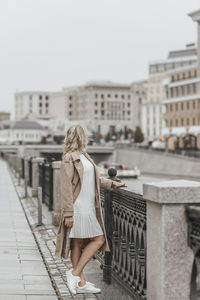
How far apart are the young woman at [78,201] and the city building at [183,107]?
282 feet

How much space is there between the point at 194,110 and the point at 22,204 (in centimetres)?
7966

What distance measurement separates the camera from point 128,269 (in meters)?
7.25

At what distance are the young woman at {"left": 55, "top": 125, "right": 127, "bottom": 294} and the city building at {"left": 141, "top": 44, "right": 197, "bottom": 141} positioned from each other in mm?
153555

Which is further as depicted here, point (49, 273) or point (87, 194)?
point (49, 273)

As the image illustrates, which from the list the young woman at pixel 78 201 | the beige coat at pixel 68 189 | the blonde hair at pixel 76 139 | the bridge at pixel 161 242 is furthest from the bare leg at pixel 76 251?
the blonde hair at pixel 76 139

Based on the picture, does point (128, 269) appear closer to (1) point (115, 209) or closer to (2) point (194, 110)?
(1) point (115, 209)

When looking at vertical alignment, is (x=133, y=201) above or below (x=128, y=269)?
above

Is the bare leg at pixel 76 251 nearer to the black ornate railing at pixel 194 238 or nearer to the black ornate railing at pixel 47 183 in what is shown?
the black ornate railing at pixel 194 238

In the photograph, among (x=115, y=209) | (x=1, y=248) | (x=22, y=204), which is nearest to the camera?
(x=115, y=209)

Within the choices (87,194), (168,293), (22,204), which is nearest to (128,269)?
(87,194)

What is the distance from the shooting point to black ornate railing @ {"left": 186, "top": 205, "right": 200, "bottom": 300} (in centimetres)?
528

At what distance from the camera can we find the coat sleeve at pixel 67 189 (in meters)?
6.86

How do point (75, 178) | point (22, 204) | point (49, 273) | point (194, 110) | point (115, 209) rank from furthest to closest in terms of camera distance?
point (194, 110) < point (22, 204) < point (49, 273) < point (115, 209) < point (75, 178)

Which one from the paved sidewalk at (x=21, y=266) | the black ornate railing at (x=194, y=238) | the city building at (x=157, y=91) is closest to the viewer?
the black ornate railing at (x=194, y=238)
